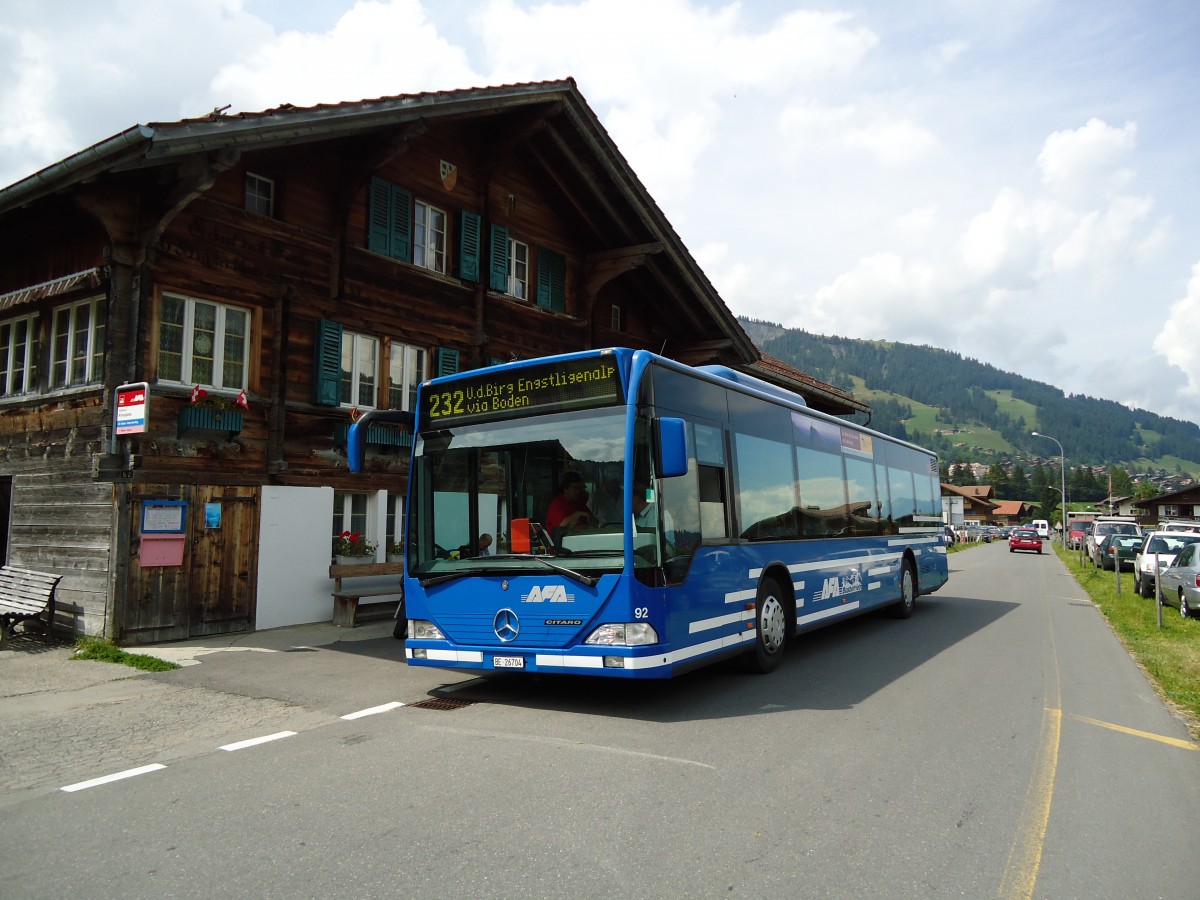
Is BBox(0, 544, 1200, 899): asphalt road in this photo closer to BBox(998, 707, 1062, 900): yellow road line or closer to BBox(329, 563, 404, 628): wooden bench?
BBox(998, 707, 1062, 900): yellow road line

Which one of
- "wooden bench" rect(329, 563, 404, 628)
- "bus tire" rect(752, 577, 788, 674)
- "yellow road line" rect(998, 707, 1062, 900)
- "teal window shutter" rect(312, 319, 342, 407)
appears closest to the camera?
"yellow road line" rect(998, 707, 1062, 900)

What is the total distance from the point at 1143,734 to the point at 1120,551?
2331cm

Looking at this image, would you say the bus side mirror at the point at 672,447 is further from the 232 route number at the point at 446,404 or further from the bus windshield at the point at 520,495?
the 232 route number at the point at 446,404

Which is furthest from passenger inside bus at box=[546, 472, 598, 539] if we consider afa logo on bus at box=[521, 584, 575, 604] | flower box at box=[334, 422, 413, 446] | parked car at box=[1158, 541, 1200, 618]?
parked car at box=[1158, 541, 1200, 618]

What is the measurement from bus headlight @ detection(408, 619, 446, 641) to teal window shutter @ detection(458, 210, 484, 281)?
9.47m

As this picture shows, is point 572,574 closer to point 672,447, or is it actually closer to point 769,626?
point 672,447

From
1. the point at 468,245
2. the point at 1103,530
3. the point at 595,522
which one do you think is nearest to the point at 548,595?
the point at 595,522

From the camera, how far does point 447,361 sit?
611 inches

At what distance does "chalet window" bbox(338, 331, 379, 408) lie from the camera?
14.1 meters

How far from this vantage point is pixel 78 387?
11.6 metres

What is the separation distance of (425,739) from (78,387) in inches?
325

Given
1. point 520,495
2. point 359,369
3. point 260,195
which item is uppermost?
point 260,195

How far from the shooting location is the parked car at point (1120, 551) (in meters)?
28.0

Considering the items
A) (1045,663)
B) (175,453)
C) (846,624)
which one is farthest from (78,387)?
(1045,663)
